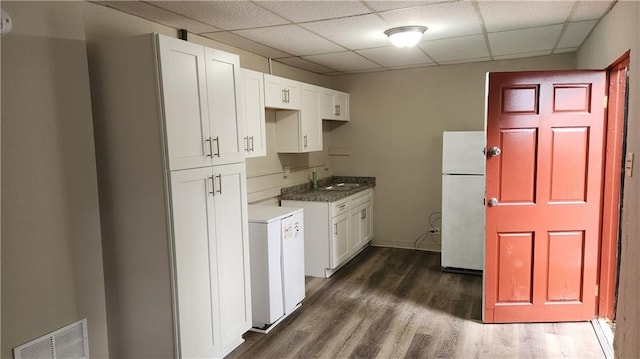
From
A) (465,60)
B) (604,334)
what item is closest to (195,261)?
(604,334)

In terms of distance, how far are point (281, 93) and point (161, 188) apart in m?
1.96

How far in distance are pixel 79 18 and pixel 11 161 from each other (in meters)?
0.91

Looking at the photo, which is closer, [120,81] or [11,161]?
[11,161]

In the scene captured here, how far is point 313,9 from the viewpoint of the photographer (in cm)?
278

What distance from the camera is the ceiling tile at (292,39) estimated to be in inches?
130

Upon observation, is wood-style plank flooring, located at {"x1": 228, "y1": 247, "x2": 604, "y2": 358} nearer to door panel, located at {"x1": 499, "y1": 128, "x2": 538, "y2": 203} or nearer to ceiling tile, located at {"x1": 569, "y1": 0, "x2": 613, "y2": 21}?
door panel, located at {"x1": 499, "y1": 128, "x2": 538, "y2": 203}

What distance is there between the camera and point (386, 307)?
3748 millimetres

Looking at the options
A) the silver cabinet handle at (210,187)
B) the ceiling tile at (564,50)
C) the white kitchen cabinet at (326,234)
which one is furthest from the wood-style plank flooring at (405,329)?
the ceiling tile at (564,50)

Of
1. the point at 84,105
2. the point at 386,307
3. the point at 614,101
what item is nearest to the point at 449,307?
the point at 386,307

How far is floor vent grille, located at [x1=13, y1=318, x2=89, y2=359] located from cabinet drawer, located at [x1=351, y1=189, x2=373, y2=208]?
10.3 ft

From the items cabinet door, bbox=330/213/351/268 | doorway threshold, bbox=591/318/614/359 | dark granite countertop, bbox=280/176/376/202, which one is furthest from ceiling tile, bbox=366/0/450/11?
doorway threshold, bbox=591/318/614/359

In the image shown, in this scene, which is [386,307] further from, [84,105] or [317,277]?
[84,105]

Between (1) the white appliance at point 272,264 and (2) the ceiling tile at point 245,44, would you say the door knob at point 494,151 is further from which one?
(2) the ceiling tile at point 245,44

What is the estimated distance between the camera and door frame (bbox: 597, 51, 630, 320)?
302cm
